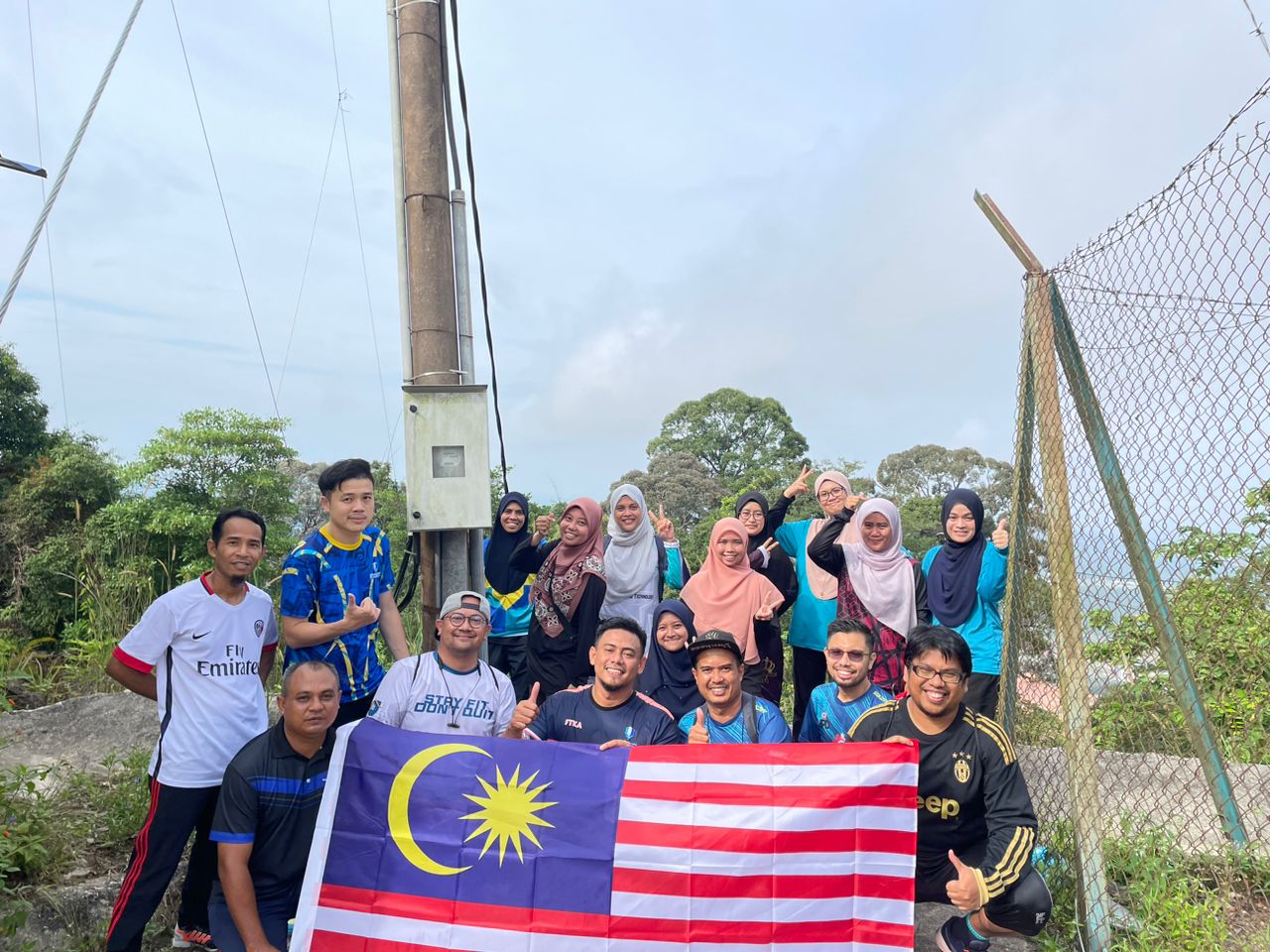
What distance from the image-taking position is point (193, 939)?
3.72 metres

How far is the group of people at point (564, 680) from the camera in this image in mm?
3402

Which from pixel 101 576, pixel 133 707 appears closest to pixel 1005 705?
pixel 133 707

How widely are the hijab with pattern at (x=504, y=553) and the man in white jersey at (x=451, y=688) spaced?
63.0 inches

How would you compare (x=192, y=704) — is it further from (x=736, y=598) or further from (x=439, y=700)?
(x=736, y=598)

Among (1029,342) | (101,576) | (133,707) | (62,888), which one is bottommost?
(62,888)

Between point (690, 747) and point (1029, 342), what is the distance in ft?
7.89

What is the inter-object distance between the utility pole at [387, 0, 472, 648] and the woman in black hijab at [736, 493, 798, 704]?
1.72 metres

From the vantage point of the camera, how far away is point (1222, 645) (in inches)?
255

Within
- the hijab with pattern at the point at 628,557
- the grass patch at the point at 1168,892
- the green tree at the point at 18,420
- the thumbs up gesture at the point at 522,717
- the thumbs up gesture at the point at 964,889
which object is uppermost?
the green tree at the point at 18,420

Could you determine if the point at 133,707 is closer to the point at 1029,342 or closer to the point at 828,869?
the point at 828,869

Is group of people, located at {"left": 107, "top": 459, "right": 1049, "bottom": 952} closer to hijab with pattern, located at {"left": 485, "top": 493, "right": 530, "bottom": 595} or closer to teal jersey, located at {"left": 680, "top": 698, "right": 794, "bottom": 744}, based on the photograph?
teal jersey, located at {"left": 680, "top": 698, "right": 794, "bottom": 744}

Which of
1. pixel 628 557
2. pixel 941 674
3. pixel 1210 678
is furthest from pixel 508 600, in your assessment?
pixel 1210 678

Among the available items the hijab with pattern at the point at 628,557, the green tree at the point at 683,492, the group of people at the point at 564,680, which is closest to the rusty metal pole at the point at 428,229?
the group of people at the point at 564,680

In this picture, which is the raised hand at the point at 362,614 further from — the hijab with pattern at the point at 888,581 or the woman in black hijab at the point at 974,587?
the woman in black hijab at the point at 974,587
